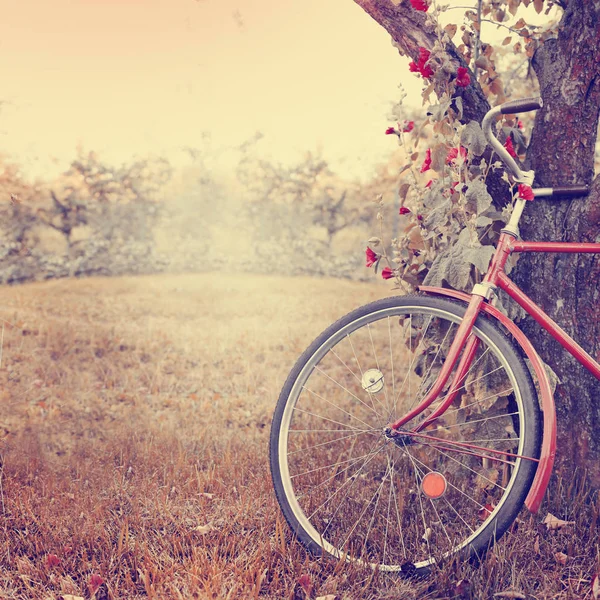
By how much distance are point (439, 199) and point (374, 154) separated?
7882mm

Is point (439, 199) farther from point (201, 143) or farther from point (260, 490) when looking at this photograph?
point (201, 143)

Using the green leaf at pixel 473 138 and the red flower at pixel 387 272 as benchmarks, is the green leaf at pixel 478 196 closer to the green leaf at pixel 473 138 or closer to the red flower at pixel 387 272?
the green leaf at pixel 473 138

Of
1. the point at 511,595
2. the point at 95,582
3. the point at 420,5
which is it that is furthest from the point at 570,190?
the point at 95,582

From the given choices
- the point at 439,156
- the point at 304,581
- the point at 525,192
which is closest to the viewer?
the point at 304,581

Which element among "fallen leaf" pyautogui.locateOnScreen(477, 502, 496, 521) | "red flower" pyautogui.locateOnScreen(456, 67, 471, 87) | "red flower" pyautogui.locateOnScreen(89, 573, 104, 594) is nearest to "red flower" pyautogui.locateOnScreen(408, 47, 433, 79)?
"red flower" pyautogui.locateOnScreen(456, 67, 471, 87)

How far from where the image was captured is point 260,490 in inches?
98.3

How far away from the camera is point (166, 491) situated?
247cm

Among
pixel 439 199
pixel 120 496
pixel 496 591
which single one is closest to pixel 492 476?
pixel 496 591

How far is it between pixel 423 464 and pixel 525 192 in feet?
3.78

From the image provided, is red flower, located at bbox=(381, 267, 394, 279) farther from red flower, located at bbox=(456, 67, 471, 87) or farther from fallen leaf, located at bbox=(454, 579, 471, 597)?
fallen leaf, located at bbox=(454, 579, 471, 597)

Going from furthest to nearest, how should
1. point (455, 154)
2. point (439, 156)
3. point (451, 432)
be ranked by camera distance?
1. point (451, 432)
2. point (439, 156)
3. point (455, 154)

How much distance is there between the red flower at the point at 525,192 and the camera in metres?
1.99

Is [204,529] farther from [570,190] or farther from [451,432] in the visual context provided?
[570,190]

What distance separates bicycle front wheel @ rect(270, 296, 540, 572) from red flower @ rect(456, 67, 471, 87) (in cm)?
86
